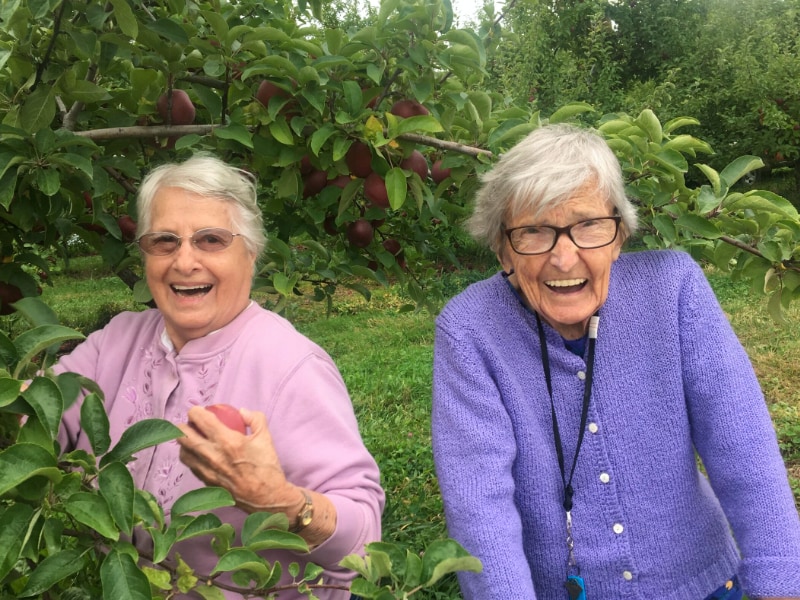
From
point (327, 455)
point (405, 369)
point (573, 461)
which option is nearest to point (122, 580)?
point (327, 455)

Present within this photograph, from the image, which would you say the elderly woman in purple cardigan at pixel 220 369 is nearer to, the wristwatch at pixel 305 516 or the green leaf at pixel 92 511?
the wristwatch at pixel 305 516

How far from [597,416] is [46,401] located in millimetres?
990

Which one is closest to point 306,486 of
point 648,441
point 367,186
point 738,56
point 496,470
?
point 496,470

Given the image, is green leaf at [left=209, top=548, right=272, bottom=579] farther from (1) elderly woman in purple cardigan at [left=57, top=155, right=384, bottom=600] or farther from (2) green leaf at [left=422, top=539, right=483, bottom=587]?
(1) elderly woman in purple cardigan at [left=57, top=155, right=384, bottom=600]

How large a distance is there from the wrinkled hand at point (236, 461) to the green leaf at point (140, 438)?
17 centimetres

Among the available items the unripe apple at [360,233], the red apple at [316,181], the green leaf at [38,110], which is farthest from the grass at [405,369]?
the green leaf at [38,110]

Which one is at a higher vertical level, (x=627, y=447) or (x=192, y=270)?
(x=192, y=270)

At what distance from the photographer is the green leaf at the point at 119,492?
32.0 inches

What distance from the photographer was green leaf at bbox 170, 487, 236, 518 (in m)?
0.93

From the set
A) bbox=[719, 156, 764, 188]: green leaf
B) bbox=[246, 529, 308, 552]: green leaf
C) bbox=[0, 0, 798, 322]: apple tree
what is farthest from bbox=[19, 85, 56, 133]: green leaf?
bbox=[719, 156, 764, 188]: green leaf

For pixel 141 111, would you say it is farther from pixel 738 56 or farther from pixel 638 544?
pixel 738 56

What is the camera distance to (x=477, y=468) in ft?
4.58

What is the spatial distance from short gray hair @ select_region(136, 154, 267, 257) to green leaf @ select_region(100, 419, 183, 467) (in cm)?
63

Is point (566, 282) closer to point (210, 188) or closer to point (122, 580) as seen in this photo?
point (210, 188)
